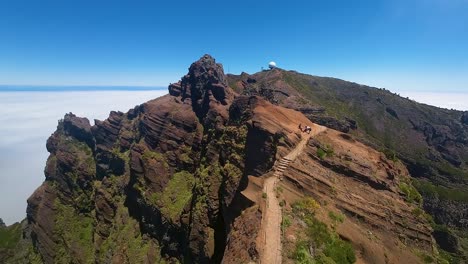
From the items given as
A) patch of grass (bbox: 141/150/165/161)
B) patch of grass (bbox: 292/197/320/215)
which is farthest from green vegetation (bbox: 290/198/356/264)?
patch of grass (bbox: 141/150/165/161)

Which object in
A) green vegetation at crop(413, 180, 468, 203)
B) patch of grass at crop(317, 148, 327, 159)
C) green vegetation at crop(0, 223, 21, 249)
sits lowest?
green vegetation at crop(0, 223, 21, 249)

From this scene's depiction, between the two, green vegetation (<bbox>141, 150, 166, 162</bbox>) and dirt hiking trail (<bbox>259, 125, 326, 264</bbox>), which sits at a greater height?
dirt hiking trail (<bbox>259, 125, 326, 264</bbox>)

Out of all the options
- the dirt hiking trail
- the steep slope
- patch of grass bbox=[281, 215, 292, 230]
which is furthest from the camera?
the steep slope

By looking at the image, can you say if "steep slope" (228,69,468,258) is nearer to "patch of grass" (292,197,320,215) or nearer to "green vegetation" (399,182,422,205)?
"green vegetation" (399,182,422,205)

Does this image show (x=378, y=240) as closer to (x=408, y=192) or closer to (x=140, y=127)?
(x=408, y=192)

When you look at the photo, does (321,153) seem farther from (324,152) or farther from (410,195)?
(410,195)

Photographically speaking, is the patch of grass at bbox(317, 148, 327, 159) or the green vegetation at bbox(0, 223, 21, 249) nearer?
the patch of grass at bbox(317, 148, 327, 159)

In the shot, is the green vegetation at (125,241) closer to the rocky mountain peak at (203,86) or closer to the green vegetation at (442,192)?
the rocky mountain peak at (203,86)
